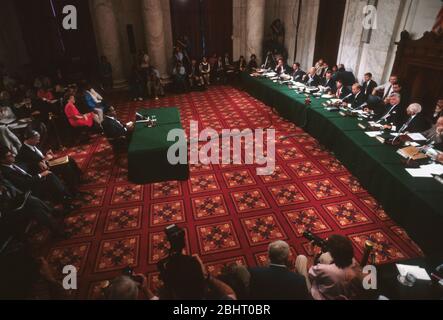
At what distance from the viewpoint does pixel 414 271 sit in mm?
2375

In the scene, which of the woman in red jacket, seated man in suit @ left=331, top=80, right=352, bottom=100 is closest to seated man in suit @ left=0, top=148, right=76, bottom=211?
the woman in red jacket

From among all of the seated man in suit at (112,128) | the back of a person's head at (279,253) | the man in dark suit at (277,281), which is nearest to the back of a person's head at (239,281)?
the man in dark suit at (277,281)

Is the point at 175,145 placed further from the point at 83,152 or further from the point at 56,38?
the point at 56,38

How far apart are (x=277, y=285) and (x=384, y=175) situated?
2658mm

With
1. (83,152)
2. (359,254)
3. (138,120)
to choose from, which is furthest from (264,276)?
(83,152)

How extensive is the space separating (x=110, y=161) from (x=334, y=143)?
4.54m

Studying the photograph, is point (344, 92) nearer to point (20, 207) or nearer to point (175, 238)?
point (175, 238)

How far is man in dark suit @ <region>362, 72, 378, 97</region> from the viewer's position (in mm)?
6273

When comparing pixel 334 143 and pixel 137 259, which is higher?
pixel 334 143

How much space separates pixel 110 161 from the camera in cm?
572

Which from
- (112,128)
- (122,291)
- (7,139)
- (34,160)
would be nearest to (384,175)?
(122,291)

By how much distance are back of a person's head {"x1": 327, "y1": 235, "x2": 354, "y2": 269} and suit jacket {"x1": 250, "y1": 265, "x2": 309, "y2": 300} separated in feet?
1.10

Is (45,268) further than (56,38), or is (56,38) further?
(56,38)
